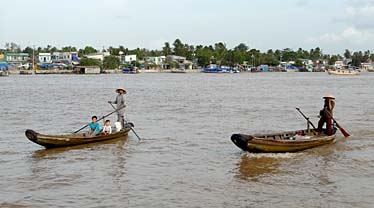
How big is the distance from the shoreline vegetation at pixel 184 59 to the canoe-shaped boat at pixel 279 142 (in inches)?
4529

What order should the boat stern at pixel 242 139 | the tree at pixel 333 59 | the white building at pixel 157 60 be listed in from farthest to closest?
the tree at pixel 333 59 < the white building at pixel 157 60 < the boat stern at pixel 242 139

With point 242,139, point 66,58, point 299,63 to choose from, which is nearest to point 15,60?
point 66,58

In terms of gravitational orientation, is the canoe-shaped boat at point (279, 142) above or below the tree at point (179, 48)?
below

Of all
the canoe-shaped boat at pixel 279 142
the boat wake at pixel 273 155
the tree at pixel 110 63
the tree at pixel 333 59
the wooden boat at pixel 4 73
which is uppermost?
the tree at pixel 333 59

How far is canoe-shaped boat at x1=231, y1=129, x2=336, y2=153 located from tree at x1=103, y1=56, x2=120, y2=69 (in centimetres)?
12154

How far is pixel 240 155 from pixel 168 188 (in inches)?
165

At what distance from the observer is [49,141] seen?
50.0 ft

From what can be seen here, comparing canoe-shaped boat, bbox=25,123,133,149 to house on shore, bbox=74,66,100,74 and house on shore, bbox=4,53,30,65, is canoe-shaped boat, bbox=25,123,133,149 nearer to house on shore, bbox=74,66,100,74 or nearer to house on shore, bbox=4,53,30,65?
house on shore, bbox=74,66,100,74

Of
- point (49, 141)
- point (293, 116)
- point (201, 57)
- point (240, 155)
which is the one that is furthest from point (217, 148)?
point (201, 57)

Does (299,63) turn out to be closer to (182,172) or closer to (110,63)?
(110,63)

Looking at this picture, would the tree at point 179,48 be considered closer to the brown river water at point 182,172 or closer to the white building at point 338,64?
the white building at point 338,64

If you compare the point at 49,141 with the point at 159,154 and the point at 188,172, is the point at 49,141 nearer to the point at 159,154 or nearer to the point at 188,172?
the point at 159,154

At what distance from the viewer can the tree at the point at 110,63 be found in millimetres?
135000

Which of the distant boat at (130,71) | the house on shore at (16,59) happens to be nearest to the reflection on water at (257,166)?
the distant boat at (130,71)
